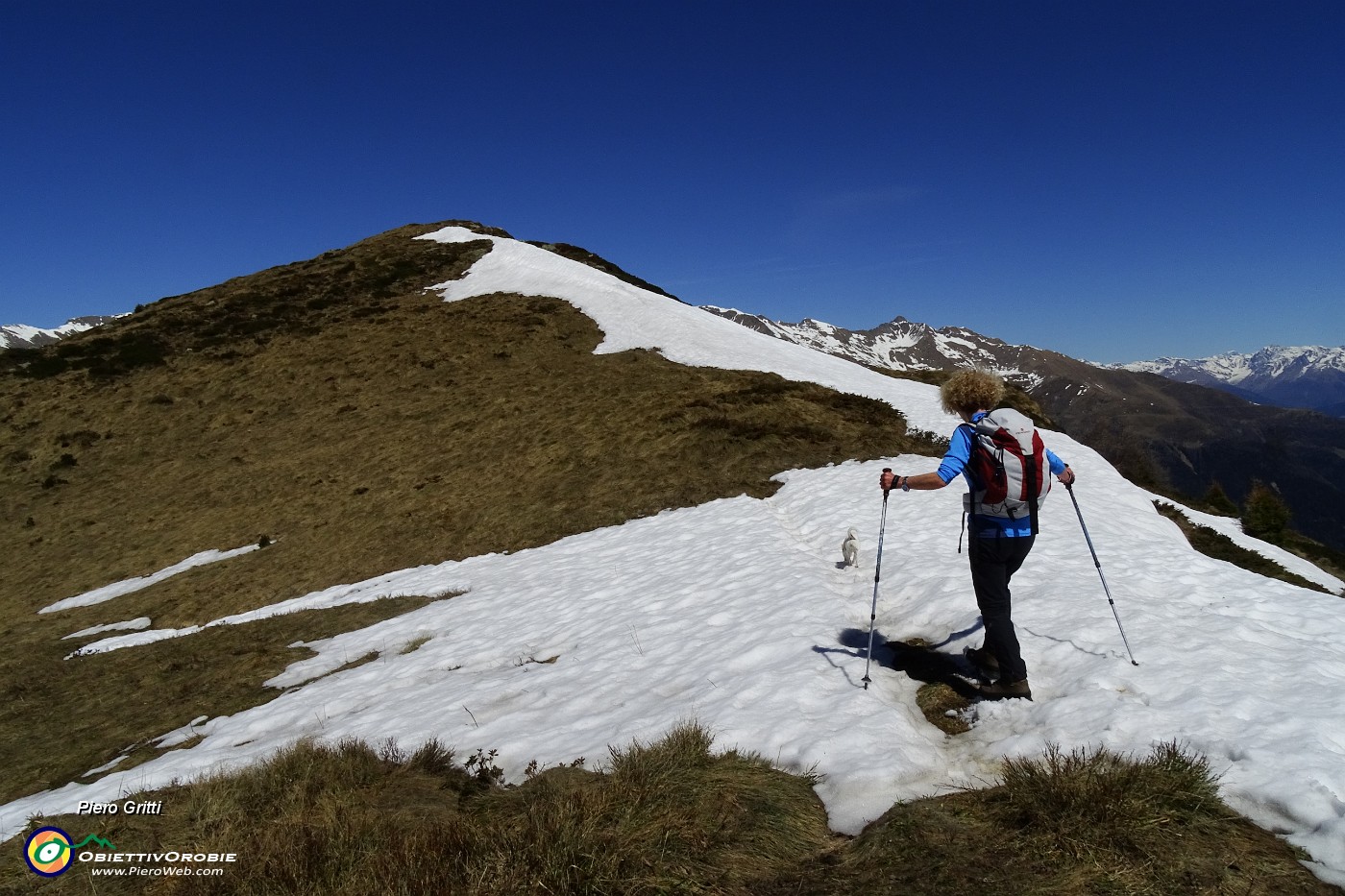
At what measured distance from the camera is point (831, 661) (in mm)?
8273

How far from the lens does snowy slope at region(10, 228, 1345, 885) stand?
18.7 feet

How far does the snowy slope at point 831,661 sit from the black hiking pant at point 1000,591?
20.0 inches

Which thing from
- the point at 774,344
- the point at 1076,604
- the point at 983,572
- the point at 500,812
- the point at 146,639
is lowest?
the point at 146,639

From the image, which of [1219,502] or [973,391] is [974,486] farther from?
[1219,502]

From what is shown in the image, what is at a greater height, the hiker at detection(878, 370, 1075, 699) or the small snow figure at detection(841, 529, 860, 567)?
the hiker at detection(878, 370, 1075, 699)

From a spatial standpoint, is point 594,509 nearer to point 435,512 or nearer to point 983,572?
point 435,512

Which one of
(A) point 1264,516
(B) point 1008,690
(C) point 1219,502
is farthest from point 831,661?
(C) point 1219,502

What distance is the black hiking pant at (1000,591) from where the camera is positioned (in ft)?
22.0

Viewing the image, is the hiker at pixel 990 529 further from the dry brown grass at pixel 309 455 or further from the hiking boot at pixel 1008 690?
the dry brown grass at pixel 309 455

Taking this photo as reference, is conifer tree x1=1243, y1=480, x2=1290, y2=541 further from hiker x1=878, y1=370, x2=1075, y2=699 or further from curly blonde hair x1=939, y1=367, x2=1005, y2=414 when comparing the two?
curly blonde hair x1=939, y1=367, x2=1005, y2=414

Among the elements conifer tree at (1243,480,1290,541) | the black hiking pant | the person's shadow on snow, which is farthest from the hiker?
conifer tree at (1243,480,1290,541)

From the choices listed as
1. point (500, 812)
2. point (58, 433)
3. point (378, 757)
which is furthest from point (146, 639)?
point (58, 433)

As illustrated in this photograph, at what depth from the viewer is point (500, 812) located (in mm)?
5461

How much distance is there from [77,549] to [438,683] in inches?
979
